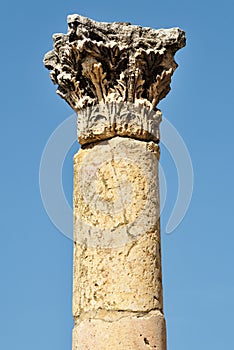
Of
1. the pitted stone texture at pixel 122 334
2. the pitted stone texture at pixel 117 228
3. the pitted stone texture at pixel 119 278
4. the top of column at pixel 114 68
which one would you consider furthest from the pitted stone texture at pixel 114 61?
the pitted stone texture at pixel 122 334

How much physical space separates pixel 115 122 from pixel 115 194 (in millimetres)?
945

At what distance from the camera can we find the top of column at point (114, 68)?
8859mm

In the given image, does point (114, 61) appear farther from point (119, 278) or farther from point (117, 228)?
point (119, 278)

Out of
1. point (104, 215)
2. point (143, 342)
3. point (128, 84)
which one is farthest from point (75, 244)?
point (128, 84)

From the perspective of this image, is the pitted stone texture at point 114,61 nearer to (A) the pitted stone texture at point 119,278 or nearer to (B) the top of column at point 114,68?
(B) the top of column at point 114,68

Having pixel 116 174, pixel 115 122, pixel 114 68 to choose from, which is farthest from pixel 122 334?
pixel 114 68

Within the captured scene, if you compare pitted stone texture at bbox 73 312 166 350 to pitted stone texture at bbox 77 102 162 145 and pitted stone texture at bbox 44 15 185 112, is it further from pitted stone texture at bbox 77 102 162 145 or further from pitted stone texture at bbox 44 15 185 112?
pitted stone texture at bbox 44 15 185 112

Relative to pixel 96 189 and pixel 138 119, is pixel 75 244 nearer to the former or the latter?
pixel 96 189

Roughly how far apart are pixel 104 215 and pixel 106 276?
75 cm

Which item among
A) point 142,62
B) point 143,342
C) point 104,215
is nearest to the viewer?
point 143,342

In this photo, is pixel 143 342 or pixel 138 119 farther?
pixel 138 119

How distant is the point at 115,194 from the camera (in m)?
8.48

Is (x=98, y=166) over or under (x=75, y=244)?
over

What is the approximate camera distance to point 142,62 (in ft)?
29.6
